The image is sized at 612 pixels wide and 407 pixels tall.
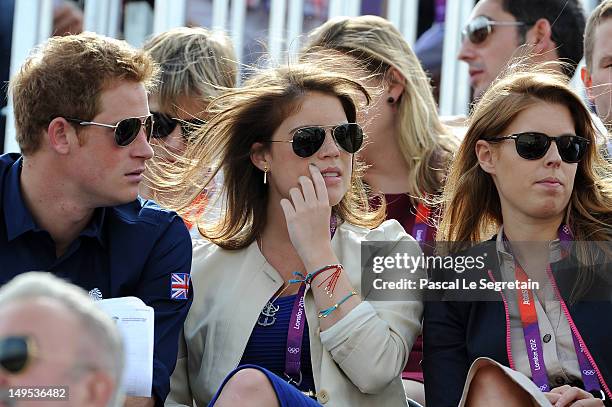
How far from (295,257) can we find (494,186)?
68cm

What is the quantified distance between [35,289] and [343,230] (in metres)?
1.97

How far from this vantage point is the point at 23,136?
3428mm

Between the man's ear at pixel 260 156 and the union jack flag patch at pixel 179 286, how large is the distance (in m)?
0.50

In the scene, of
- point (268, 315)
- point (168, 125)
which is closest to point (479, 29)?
point (168, 125)

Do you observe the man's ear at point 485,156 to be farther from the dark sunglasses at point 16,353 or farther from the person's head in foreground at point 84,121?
the dark sunglasses at point 16,353

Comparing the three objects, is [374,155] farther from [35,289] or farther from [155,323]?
[35,289]

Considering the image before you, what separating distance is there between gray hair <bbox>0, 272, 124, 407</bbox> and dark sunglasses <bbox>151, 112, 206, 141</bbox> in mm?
2551

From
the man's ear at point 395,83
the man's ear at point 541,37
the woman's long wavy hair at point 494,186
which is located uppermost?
the man's ear at point 541,37

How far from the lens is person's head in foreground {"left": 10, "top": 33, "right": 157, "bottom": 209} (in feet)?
11.0

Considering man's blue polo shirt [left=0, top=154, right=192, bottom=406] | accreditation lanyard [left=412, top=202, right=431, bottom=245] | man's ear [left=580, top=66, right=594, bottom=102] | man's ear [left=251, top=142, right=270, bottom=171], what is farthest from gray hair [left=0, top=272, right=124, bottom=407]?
man's ear [left=580, top=66, right=594, bottom=102]

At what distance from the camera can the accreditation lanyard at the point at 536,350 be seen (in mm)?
3104

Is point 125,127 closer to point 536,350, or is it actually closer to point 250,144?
point 250,144

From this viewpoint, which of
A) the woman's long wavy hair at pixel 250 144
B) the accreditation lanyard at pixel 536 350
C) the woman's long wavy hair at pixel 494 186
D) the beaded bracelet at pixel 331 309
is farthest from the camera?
the woman's long wavy hair at pixel 250 144

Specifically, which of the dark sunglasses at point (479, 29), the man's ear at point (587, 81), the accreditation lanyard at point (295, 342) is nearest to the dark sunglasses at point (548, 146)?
the accreditation lanyard at point (295, 342)
